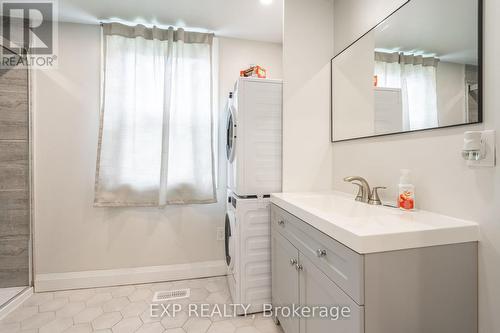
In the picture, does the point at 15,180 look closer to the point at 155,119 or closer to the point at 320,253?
the point at 155,119

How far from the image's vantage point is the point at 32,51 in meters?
2.09

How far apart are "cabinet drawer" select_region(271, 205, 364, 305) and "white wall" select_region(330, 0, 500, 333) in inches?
19.9

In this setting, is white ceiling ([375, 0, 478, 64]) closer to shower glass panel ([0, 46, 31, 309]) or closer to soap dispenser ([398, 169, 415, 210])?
soap dispenser ([398, 169, 415, 210])

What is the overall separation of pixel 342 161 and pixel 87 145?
2.25 m

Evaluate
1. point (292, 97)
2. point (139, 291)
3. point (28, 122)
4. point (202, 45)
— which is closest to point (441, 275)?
point (292, 97)

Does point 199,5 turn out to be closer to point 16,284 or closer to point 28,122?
point 28,122

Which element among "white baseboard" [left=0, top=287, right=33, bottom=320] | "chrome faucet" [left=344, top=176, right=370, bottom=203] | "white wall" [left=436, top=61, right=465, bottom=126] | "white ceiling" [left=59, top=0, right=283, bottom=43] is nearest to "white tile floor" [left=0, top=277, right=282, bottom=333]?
"white baseboard" [left=0, top=287, right=33, bottom=320]

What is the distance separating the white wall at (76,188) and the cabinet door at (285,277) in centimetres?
122

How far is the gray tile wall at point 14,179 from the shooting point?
199 cm

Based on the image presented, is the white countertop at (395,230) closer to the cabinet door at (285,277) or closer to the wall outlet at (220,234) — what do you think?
the cabinet door at (285,277)

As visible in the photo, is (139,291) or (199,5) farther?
(139,291)

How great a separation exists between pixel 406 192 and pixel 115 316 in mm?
2092

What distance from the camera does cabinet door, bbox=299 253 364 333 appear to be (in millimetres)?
771

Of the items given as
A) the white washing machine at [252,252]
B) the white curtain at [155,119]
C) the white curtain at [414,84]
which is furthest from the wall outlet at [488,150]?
the white curtain at [155,119]
